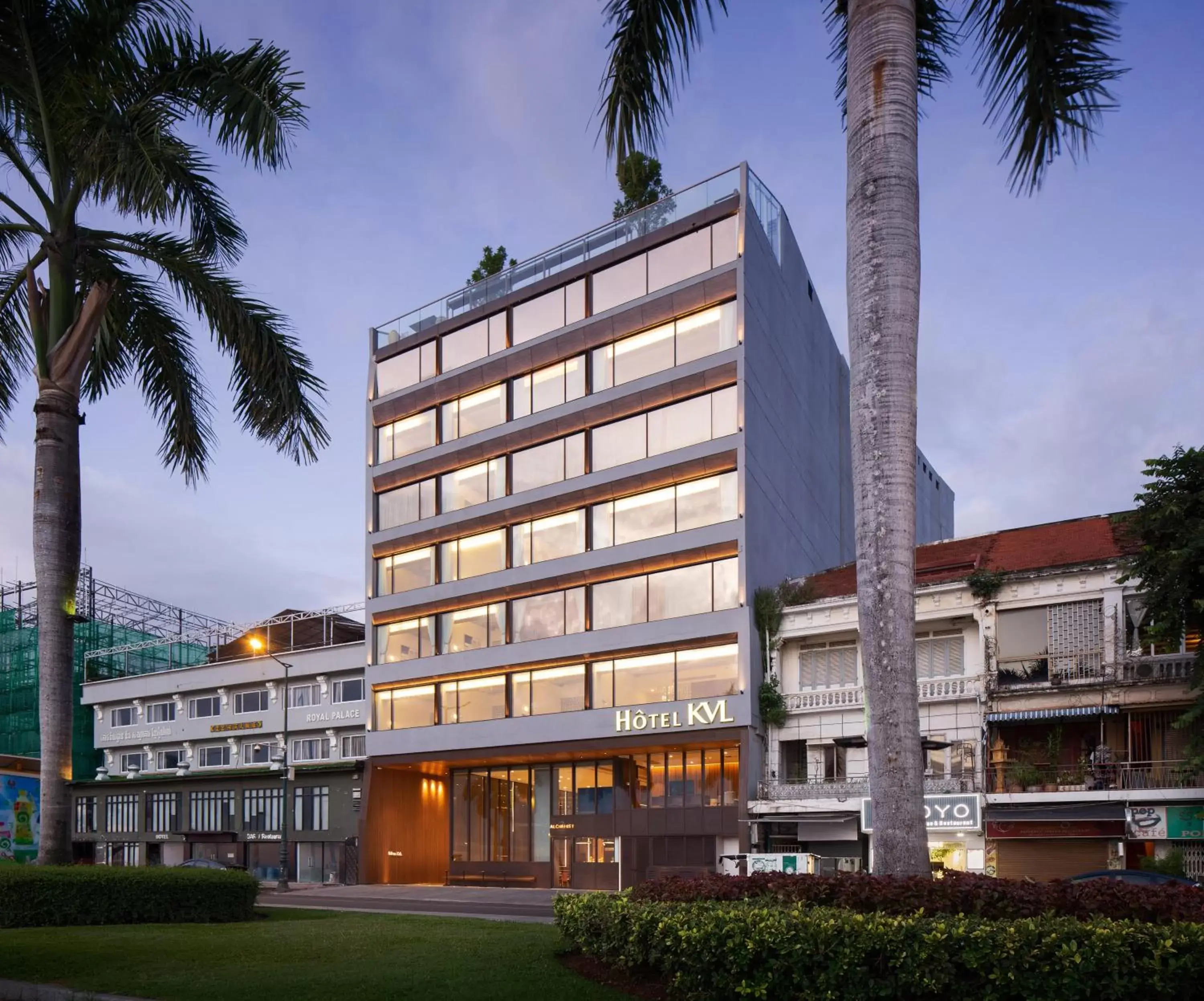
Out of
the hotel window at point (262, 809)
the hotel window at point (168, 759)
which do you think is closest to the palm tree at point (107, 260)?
the hotel window at point (262, 809)

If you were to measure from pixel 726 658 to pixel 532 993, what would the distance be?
35424 millimetres

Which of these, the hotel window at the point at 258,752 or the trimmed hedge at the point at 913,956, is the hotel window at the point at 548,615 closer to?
the hotel window at the point at 258,752

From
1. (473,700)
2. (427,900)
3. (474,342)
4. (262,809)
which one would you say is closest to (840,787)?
(427,900)

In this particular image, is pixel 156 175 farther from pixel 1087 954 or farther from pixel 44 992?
pixel 1087 954

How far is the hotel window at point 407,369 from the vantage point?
61.3 meters

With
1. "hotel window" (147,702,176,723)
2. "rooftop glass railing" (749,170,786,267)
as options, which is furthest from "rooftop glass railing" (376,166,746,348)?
"hotel window" (147,702,176,723)

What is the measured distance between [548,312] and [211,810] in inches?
1401

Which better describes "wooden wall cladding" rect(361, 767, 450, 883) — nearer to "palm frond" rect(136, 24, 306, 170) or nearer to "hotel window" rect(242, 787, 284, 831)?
"hotel window" rect(242, 787, 284, 831)

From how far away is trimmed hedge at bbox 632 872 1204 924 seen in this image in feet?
37.4

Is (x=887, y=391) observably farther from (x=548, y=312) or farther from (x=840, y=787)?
(x=548, y=312)

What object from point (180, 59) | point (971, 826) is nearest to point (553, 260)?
point (971, 826)

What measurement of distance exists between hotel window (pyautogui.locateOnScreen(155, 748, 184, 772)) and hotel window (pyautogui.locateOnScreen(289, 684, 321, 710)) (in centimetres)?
1125

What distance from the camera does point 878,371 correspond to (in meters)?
13.7

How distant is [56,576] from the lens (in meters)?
21.0
